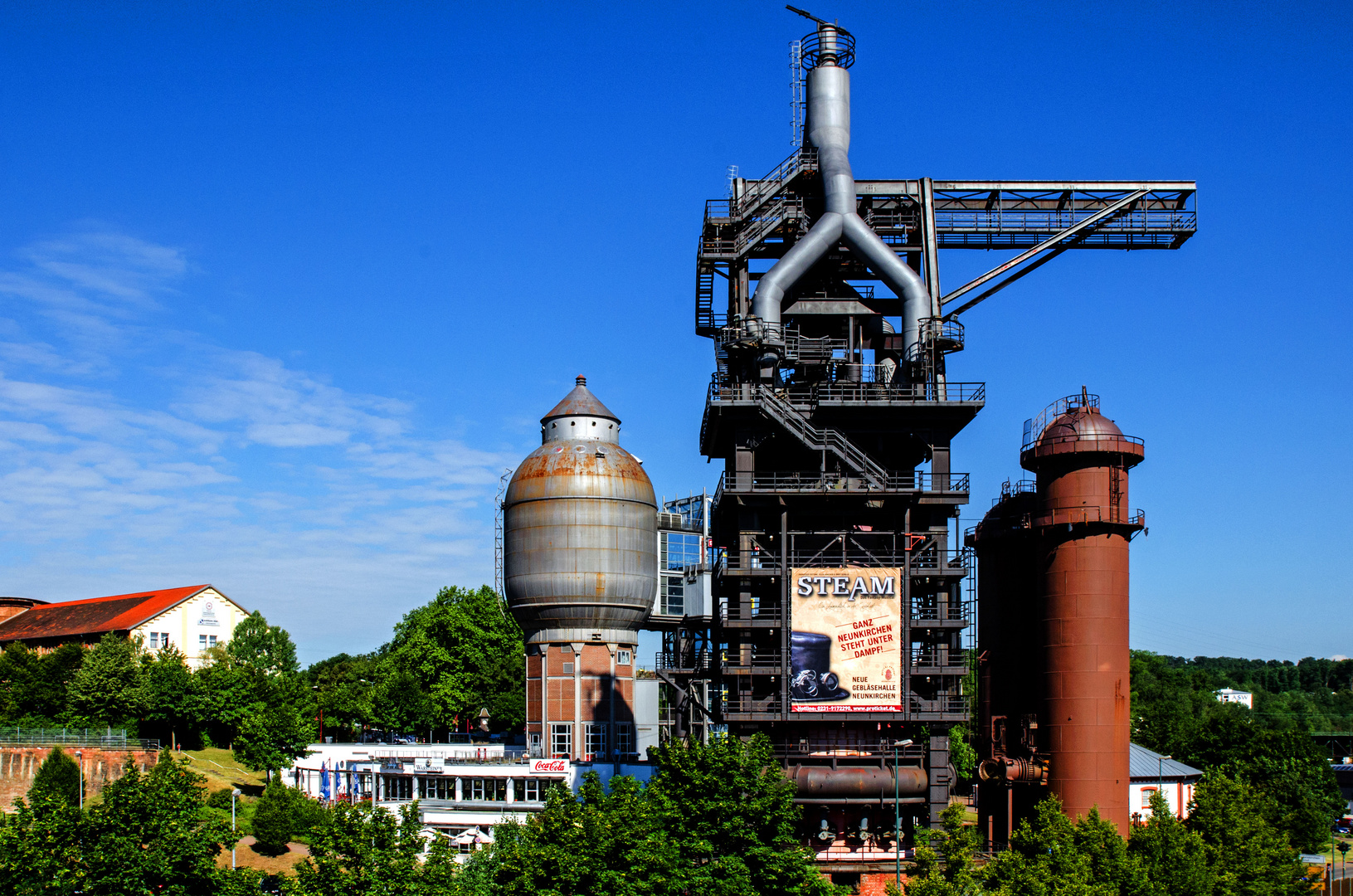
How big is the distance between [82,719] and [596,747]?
33.2 meters

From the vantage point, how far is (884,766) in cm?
5334

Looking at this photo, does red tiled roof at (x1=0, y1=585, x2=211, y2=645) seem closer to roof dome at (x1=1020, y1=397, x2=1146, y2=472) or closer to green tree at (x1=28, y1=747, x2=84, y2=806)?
green tree at (x1=28, y1=747, x2=84, y2=806)

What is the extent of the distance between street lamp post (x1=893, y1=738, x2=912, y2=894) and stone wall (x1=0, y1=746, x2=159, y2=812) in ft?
134

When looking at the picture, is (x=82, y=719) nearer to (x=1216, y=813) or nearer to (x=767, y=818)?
(x=767, y=818)

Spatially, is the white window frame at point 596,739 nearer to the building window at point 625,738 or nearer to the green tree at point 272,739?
the building window at point 625,738

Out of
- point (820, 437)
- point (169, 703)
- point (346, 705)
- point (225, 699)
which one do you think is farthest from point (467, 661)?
point (820, 437)

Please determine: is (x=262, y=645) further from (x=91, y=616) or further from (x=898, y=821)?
(x=898, y=821)

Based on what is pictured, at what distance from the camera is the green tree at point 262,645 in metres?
106

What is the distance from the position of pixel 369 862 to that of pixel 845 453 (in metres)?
26.5

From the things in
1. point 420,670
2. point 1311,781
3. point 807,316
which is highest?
point 807,316

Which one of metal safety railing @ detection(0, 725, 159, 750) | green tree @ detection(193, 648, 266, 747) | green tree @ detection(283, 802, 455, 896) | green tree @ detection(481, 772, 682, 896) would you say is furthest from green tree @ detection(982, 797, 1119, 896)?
green tree @ detection(193, 648, 266, 747)

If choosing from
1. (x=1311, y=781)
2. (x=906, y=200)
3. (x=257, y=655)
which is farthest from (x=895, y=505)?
(x=257, y=655)

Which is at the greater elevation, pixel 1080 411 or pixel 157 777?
pixel 1080 411

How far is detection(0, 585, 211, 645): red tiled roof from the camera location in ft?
338
